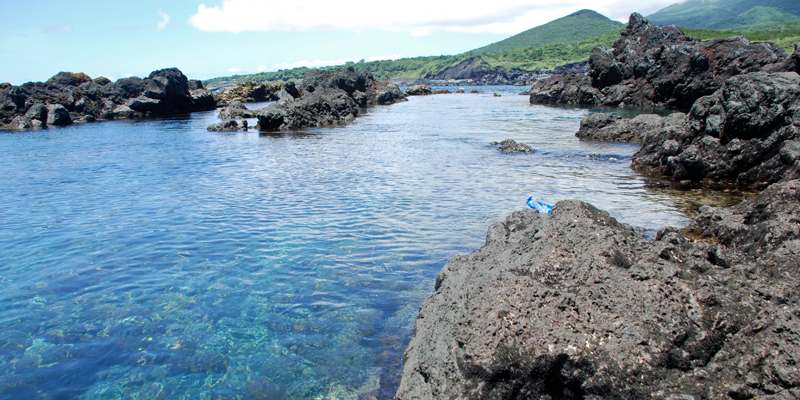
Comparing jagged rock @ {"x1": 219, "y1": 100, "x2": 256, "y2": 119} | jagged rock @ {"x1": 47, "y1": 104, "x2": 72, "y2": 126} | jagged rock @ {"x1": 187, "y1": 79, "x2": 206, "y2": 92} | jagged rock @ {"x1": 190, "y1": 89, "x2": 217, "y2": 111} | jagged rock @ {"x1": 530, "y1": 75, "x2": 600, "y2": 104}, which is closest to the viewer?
jagged rock @ {"x1": 47, "y1": 104, "x2": 72, "y2": 126}

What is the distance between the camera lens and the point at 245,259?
24.7ft

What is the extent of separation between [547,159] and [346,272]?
40.0 feet

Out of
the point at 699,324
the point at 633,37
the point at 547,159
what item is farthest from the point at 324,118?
the point at 633,37

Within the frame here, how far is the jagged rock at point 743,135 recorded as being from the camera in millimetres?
10906

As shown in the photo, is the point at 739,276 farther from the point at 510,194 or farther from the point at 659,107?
the point at 659,107

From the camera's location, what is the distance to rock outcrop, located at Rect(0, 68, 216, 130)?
37.0 m

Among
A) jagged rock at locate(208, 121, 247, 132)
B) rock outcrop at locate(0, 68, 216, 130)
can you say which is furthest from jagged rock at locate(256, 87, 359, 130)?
rock outcrop at locate(0, 68, 216, 130)

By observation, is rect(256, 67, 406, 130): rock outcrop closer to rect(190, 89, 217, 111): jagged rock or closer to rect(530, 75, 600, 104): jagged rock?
rect(190, 89, 217, 111): jagged rock

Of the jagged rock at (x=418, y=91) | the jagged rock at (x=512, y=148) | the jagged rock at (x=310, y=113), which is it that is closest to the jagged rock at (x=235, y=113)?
the jagged rock at (x=310, y=113)

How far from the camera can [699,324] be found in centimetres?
316

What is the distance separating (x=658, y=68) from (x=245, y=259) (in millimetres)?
47292

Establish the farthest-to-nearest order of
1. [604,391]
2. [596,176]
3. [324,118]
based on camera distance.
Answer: [324,118] → [596,176] → [604,391]

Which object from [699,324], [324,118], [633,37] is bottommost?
[699,324]

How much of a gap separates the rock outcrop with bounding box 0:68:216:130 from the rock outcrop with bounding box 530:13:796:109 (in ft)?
143
